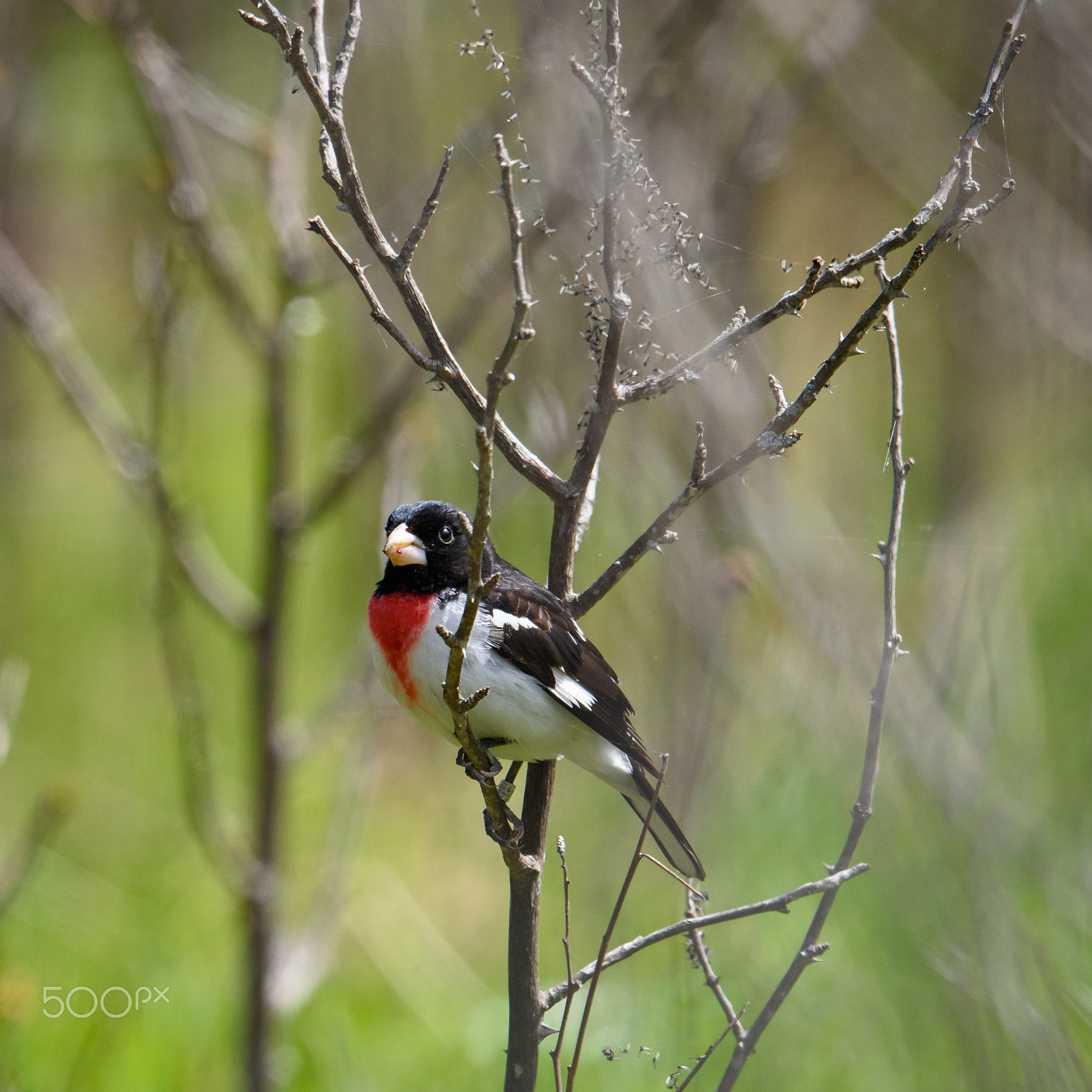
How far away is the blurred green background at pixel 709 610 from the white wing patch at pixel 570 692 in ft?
0.90

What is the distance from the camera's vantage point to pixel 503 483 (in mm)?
3471

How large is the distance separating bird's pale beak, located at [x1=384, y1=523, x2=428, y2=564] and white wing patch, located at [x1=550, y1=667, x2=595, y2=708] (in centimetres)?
41

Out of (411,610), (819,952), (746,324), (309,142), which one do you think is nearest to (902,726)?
(819,952)

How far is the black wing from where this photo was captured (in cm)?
233

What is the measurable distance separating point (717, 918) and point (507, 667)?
783mm

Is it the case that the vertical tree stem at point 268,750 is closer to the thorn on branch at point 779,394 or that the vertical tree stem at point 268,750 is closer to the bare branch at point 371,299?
the bare branch at point 371,299

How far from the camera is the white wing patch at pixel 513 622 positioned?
235 centimetres

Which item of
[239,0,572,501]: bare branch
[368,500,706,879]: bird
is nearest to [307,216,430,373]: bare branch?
[239,0,572,501]: bare branch

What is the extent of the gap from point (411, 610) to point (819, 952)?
→ 112 cm

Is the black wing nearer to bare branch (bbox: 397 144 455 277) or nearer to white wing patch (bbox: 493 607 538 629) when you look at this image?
white wing patch (bbox: 493 607 538 629)

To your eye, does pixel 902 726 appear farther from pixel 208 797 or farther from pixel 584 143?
pixel 208 797

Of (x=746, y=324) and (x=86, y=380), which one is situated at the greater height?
(x=86, y=380)

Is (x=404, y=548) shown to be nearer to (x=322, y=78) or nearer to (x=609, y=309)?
(x=609, y=309)

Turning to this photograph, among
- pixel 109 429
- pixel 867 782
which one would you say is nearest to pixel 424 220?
pixel 867 782
